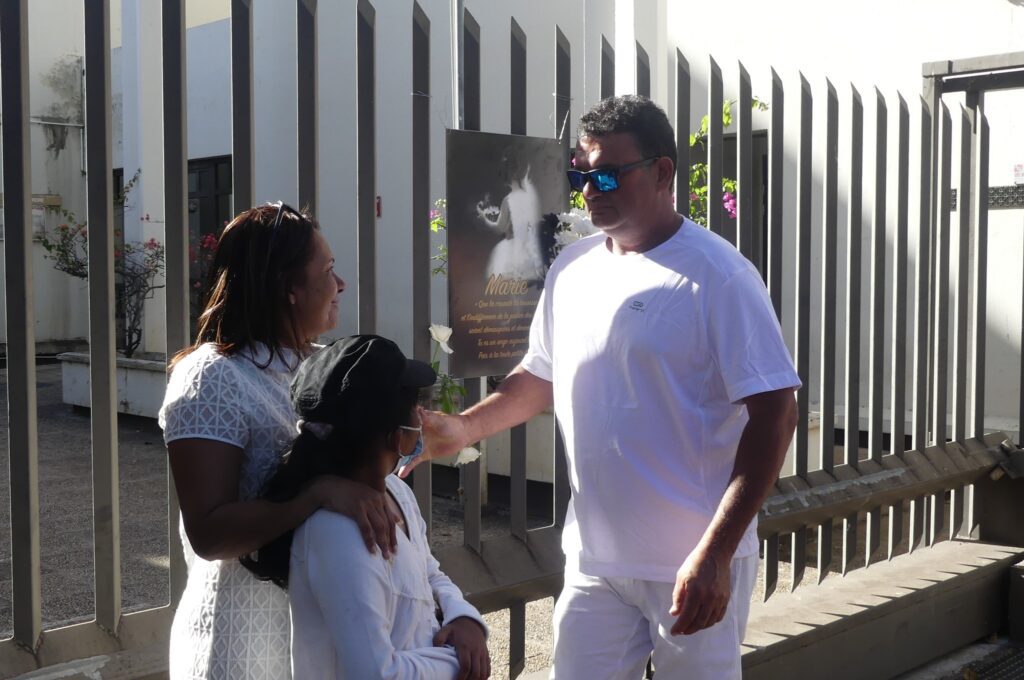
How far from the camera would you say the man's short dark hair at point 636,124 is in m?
2.91

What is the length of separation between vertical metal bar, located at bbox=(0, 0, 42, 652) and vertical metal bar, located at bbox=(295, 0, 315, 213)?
2.35ft

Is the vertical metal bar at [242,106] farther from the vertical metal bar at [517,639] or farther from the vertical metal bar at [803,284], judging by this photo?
the vertical metal bar at [803,284]

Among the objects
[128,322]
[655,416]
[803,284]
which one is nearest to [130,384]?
[128,322]

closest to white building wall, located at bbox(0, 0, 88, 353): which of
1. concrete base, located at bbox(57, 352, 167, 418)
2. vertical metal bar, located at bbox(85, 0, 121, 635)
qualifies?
concrete base, located at bbox(57, 352, 167, 418)

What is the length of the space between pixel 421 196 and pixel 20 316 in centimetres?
121

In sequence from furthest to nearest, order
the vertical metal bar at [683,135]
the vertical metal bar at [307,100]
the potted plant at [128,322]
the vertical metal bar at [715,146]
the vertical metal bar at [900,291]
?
the potted plant at [128,322] < the vertical metal bar at [900,291] < the vertical metal bar at [715,146] < the vertical metal bar at [683,135] < the vertical metal bar at [307,100]

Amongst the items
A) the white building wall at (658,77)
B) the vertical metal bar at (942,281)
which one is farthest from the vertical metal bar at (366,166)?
the white building wall at (658,77)

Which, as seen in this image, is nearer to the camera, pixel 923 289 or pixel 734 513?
pixel 734 513

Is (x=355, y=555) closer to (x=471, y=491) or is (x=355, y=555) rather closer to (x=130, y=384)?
(x=471, y=491)

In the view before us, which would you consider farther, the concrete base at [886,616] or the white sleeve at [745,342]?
the concrete base at [886,616]

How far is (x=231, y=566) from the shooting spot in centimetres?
207

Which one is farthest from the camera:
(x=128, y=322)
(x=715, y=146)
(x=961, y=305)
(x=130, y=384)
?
(x=128, y=322)

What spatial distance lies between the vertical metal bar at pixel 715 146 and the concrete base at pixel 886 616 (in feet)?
5.20

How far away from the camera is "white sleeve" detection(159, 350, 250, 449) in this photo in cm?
199
